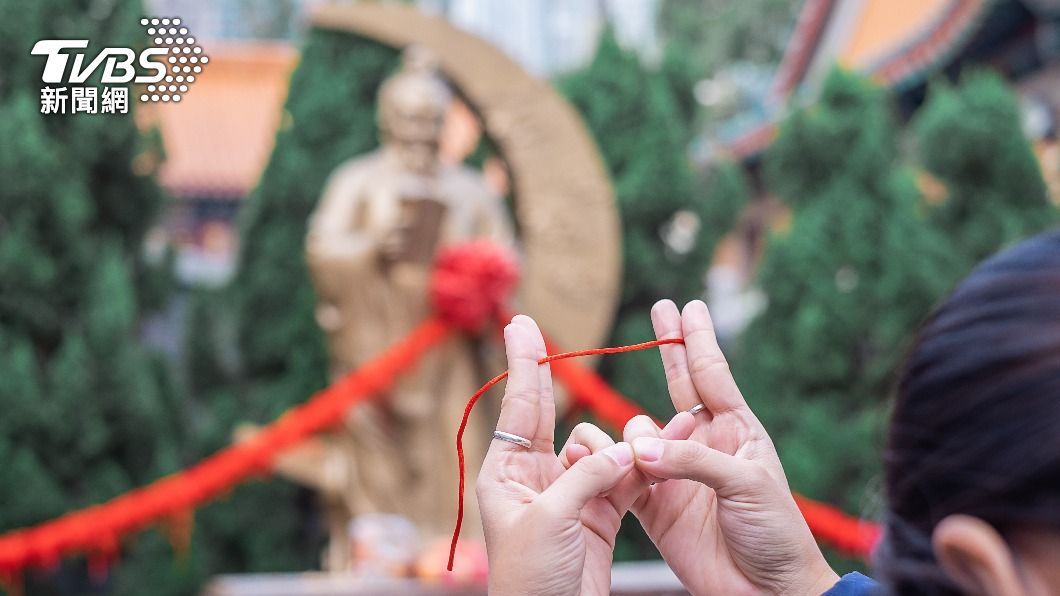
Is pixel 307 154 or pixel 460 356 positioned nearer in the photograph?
pixel 460 356

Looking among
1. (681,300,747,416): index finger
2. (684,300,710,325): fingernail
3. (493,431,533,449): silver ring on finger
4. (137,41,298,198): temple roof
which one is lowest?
(493,431,533,449): silver ring on finger

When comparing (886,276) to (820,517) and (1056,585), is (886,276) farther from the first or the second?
(1056,585)

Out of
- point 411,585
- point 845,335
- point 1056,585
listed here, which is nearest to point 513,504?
point 1056,585

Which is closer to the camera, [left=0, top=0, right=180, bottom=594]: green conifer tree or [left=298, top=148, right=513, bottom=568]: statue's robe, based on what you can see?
[left=0, top=0, right=180, bottom=594]: green conifer tree

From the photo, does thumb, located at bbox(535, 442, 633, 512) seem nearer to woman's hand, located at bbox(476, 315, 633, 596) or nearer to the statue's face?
woman's hand, located at bbox(476, 315, 633, 596)

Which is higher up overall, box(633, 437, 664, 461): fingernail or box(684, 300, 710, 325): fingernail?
box(684, 300, 710, 325): fingernail

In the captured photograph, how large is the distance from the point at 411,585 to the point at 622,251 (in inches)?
86.6

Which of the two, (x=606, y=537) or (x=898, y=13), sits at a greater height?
(x=898, y=13)

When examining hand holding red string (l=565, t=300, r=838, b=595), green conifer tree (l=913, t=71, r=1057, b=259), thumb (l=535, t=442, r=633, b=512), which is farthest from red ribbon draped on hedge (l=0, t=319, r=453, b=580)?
thumb (l=535, t=442, r=633, b=512)

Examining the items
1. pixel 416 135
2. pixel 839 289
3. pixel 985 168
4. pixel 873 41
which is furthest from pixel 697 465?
pixel 873 41

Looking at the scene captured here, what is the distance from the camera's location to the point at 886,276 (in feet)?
15.2

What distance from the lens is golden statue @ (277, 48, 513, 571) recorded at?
13.7 feet

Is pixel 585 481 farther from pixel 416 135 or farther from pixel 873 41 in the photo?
pixel 873 41

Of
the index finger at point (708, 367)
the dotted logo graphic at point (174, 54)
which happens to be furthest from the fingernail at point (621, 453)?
the dotted logo graphic at point (174, 54)
